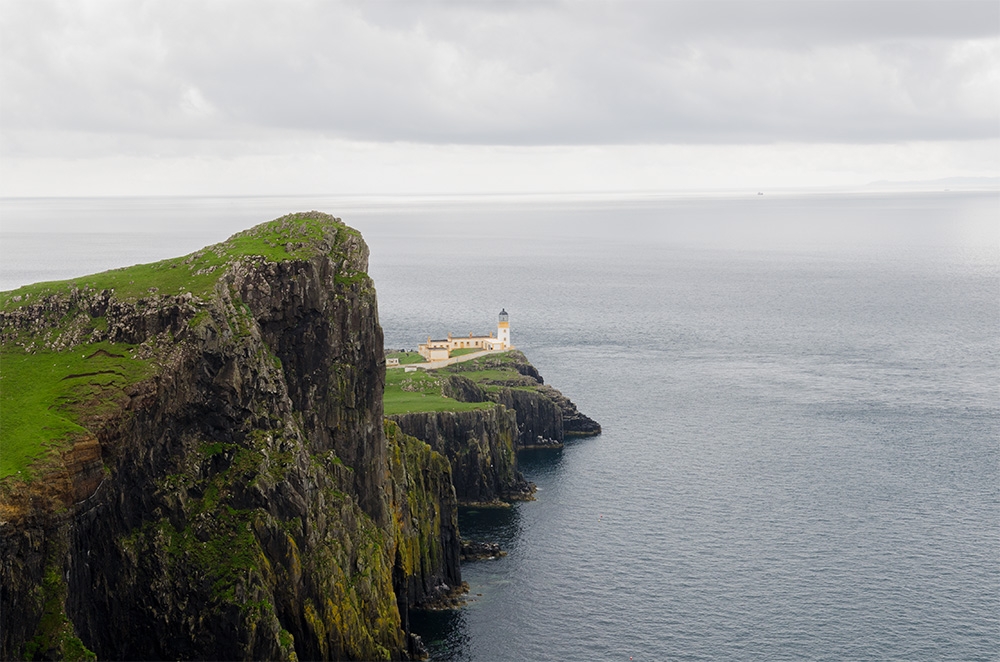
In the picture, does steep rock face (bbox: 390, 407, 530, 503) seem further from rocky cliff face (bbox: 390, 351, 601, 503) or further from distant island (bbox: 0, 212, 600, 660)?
distant island (bbox: 0, 212, 600, 660)

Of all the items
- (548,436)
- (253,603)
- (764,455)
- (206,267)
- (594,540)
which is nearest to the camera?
(253,603)

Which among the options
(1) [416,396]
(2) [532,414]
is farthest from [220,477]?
(2) [532,414]

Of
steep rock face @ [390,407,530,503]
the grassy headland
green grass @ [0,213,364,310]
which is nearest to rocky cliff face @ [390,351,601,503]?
steep rock face @ [390,407,530,503]

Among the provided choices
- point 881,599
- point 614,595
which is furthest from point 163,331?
point 881,599

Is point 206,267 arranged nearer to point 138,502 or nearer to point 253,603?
point 138,502

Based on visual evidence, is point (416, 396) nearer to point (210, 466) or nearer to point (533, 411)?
point (533, 411)

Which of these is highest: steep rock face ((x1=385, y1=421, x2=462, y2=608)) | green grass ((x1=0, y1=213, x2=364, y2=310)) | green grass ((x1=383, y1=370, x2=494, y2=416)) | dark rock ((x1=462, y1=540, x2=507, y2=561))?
green grass ((x1=0, y1=213, x2=364, y2=310))
